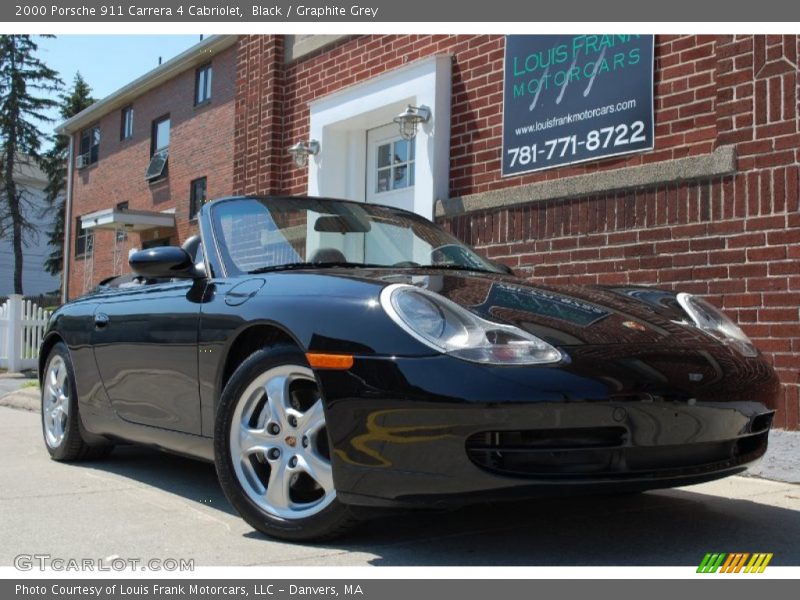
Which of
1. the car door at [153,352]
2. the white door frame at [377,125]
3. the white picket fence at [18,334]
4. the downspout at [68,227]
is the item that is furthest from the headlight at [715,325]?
the downspout at [68,227]

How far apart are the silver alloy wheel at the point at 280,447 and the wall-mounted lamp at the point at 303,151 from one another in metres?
7.46

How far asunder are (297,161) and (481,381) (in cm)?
849

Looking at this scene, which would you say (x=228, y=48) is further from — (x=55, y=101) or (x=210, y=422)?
(x=55, y=101)

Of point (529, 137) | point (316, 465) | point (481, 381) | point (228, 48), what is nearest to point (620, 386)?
point (481, 381)

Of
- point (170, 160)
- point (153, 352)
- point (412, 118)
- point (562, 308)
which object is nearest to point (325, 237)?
point (153, 352)

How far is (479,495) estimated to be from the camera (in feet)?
8.52

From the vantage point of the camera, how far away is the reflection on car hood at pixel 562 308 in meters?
2.86

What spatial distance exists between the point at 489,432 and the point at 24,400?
753cm

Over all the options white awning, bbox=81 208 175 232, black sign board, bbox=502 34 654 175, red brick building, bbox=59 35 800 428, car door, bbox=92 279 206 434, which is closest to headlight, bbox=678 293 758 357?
red brick building, bbox=59 35 800 428

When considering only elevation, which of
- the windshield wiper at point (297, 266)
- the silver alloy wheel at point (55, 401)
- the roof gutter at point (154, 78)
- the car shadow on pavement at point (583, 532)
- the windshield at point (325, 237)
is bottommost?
the car shadow on pavement at point (583, 532)

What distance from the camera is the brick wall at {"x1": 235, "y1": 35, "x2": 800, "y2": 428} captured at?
218 inches

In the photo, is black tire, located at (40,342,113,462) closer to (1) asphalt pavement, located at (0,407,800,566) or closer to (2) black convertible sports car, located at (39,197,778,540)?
(1) asphalt pavement, located at (0,407,800,566)

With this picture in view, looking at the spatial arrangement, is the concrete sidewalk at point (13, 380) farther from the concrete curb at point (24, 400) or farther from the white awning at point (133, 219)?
the white awning at point (133, 219)

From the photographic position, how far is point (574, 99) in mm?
7207
